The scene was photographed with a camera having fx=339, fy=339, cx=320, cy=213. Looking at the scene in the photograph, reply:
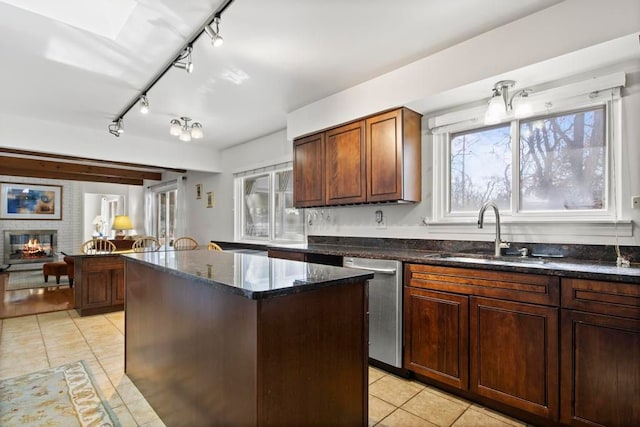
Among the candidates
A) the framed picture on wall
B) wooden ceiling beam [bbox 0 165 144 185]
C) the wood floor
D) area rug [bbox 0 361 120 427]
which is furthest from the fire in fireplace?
area rug [bbox 0 361 120 427]

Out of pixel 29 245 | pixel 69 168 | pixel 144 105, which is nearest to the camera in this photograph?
pixel 144 105

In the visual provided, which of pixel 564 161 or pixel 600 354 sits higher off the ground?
pixel 564 161

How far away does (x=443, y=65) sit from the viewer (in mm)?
2480

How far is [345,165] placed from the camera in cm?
322

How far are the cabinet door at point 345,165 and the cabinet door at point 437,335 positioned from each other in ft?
3.62

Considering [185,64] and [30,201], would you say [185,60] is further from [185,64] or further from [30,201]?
[30,201]

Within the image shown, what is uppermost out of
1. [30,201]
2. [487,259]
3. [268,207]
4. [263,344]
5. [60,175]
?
Answer: [60,175]

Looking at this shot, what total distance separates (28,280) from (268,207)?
5.42m

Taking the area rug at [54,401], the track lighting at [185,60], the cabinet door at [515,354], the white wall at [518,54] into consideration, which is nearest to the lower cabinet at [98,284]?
the area rug at [54,401]

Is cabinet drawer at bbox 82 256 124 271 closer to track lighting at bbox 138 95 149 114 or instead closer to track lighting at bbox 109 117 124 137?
track lighting at bbox 109 117 124 137

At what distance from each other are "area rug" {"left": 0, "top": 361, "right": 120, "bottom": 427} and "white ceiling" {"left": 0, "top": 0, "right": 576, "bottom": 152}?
2.35 m

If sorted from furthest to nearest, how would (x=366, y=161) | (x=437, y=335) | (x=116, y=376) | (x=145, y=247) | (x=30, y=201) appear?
(x=30, y=201), (x=145, y=247), (x=366, y=161), (x=116, y=376), (x=437, y=335)

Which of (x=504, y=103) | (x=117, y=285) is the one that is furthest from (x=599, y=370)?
(x=117, y=285)

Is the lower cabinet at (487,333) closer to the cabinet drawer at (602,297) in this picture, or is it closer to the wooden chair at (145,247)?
the cabinet drawer at (602,297)
